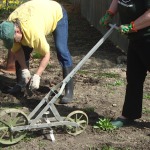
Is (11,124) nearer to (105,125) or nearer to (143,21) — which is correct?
(105,125)

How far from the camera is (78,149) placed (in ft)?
13.5

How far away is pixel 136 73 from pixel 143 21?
0.70 metres

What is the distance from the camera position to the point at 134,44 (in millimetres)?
4203

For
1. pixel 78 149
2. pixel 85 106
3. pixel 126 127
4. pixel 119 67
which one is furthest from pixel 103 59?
pixel 78 149

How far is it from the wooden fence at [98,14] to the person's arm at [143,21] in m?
4.00

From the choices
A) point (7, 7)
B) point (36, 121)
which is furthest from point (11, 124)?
point (7, 7)

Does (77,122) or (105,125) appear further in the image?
(105,125)

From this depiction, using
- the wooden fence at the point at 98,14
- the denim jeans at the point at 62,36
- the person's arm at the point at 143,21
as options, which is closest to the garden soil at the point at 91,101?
the wooden fence at the point at 98,14

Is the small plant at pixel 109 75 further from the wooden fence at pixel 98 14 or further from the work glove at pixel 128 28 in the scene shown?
the work glove at pixel 128 28

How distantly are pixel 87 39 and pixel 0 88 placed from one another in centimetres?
372

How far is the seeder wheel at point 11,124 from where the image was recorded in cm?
402

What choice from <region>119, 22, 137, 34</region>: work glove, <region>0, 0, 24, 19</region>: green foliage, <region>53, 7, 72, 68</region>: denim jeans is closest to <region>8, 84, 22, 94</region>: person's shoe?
<region>53, 7, 72, 68</region>: denim jeans

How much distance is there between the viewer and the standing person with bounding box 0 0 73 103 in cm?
411

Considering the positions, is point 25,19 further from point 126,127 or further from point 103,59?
point 103,59
